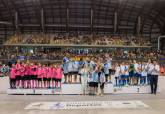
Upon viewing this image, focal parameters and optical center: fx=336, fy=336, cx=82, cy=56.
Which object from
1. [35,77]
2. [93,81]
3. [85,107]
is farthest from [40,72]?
[85,107]

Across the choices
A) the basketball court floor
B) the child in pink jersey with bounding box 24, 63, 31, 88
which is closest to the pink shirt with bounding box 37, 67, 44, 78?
the child in pink jersey with bounding box 24, 63, 31, 88

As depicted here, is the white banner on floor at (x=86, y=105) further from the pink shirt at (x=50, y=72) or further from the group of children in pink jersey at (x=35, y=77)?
the pink shirt at (x=50, y=72)

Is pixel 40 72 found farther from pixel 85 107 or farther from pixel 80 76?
pixel 85 107

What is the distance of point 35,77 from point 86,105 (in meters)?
5.16

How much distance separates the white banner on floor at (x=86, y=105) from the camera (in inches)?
489

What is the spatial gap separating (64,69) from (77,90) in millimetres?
2653

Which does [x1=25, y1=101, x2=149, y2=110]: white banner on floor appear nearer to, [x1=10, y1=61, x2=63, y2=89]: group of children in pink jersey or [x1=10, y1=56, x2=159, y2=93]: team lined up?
[x1=10, y1=56, x2=159, y2=93]: team lined up

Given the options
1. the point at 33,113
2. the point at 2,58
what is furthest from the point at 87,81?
the point at 2,58

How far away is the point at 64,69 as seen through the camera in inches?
771

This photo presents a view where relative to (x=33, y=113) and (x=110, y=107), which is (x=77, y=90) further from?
(x=33, y=113)

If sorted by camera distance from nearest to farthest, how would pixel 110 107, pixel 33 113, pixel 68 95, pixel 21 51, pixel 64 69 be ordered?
pixel 33 113 → pixel 110 107 → pixel 68 95 → pixel 64 69 → pixel 21 51

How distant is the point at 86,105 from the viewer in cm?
1287

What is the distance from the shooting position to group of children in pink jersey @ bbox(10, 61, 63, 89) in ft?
56.3

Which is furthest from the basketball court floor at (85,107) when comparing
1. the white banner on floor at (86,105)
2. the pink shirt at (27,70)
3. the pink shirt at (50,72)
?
the pink shirt at (50,72)
